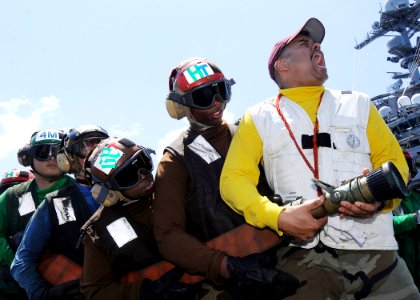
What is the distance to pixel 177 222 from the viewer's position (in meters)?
3.05

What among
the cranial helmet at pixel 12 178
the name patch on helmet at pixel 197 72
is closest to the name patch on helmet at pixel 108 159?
the name patch on helmet at pixel 197 72

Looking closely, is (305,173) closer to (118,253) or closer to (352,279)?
(352,279)

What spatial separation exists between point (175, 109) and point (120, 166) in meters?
0.67

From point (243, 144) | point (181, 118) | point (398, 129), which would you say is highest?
point (181, 118)

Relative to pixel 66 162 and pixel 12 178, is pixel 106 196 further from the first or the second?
pixel 12 178

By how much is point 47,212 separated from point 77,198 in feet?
1.11

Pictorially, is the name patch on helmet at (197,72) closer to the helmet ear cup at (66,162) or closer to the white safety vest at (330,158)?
the white safety vest at (330,158)

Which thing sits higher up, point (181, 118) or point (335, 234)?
point (181, 118)

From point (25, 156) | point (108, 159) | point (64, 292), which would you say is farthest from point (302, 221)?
point (25, 156)

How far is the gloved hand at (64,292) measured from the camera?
159 inches

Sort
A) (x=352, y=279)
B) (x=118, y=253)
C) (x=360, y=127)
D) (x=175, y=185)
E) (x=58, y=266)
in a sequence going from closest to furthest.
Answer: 1. (x=352, y=279)
2. (x=360, y=127)
3. (x=175, y=185)
4. (x=118, y=253)
5. (x=58, y=266)

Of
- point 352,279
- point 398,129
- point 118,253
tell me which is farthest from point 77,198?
point 398,129

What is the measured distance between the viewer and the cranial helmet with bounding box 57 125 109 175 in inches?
195

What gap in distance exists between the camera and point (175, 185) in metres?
3.14
